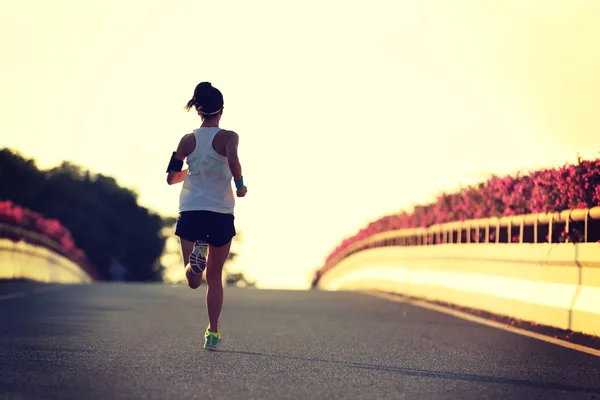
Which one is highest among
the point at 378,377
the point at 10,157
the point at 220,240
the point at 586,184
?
the point at 10,157

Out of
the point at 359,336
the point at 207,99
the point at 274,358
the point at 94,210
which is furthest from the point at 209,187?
the point at 94,210

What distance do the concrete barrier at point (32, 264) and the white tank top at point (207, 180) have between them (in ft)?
42.3

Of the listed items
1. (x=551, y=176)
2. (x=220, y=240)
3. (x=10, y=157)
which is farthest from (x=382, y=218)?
(x=10, y=157)

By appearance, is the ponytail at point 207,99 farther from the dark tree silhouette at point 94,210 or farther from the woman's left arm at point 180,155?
the dark tree silhouette at point 94,210

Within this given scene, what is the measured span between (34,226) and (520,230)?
64.0ft

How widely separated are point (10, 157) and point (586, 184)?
210ft

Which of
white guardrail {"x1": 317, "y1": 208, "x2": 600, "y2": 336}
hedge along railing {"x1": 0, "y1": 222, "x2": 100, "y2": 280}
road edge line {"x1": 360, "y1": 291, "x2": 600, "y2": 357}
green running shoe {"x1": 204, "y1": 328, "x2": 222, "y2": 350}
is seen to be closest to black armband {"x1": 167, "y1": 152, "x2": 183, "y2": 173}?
green running shoe {"x1": 204, "y1": 328, "x2": 222, "y2": 350}

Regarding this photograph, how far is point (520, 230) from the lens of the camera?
14586 millimetres

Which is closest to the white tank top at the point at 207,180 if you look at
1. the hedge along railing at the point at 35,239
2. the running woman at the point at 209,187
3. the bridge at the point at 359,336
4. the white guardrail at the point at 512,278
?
the running woman at the point at 209,187

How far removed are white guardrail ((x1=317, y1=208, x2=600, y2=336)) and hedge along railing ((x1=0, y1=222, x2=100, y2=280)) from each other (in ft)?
25.6

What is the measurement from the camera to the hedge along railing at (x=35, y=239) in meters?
23.3

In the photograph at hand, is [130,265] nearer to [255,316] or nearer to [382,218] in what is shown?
[382,218]

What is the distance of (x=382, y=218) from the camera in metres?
33.3

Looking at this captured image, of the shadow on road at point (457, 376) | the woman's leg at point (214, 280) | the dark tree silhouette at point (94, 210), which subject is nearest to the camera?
the shadow on road at point (457, 376)
